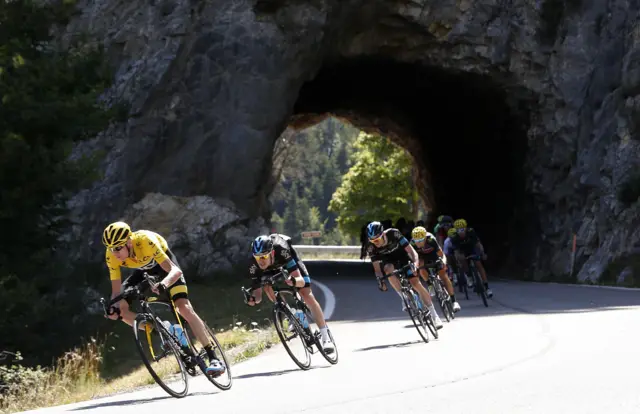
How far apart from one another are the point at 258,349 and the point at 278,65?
57.8 feet

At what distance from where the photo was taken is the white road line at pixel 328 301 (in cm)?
1968

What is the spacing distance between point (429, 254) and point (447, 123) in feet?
84.5

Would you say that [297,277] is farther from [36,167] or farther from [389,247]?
[36,167]

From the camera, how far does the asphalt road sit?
795 centimetres

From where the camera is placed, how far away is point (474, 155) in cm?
4162

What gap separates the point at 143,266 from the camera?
9758mm

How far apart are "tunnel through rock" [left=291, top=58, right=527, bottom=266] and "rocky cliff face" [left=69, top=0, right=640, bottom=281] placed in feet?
0.67

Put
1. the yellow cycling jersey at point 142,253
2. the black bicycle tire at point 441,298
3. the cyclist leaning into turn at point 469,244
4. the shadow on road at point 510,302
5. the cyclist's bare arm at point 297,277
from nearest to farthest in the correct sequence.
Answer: the yellow cycling jersey at point 142,253 → the cyclist's bare arm at point 297,277 → the black bicycle tire at point 441,298 → the shadow on road at point 510,302 → the cyclist leaning into turn at point 469,244

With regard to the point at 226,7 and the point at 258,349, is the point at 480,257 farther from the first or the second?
the point at 226,7

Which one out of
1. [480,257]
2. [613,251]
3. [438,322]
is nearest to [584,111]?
[613,251]

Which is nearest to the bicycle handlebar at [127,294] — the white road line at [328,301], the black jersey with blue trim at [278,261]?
the black jersey with blue trim at [278,261]

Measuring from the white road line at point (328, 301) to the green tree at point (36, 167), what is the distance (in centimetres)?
480

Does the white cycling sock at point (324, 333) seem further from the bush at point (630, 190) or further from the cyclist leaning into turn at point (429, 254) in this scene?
the bush at point (630, 190)

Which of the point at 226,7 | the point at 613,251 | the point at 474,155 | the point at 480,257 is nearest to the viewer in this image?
the point at 480,257
